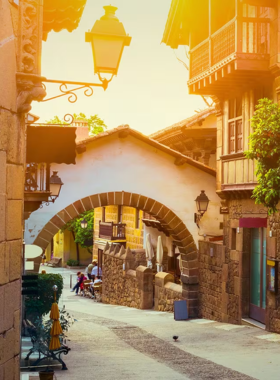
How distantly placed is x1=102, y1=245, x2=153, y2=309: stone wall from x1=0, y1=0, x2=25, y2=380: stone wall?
15.9m

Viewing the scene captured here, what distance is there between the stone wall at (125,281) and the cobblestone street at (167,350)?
3.10 m

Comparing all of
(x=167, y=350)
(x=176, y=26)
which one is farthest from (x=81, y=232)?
(x=167, y=350)

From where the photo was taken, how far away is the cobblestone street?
1034 centimetres

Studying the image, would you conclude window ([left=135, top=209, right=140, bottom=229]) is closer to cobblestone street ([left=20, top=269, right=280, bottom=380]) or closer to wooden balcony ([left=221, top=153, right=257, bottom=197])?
cobblestone street ([left=20, top=269, right=280, bottom=380])

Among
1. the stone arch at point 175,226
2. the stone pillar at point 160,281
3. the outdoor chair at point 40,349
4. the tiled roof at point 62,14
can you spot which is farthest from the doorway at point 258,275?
the tiled roof at point 62,14

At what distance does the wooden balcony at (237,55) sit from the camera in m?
14.2

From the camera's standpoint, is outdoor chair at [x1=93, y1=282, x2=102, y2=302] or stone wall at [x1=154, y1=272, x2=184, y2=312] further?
outdoor chair at [x1=93, y1=282, x2=102, y2=302]

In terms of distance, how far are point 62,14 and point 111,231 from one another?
89.6 feet

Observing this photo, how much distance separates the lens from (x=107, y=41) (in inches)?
286

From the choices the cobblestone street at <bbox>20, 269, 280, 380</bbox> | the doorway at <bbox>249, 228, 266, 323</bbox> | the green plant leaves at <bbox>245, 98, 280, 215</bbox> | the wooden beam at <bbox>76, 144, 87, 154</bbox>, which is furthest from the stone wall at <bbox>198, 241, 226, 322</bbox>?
the green plant leaves at <bbox>245, 98, 280, 215</bbox>

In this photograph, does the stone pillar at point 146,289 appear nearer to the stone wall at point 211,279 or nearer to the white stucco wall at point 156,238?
the stone wall at point 211,279

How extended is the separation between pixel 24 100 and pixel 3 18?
0.80 m

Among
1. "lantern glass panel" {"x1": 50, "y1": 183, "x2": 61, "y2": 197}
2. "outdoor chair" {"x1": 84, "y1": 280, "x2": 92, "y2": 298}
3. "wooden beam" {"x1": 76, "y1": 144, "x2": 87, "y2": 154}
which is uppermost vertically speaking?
"wooden beam" {"x1": 76, "y1": 144, "x2": 87, "y2": 154}

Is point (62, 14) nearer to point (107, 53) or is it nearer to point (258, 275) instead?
point (107, 53)
